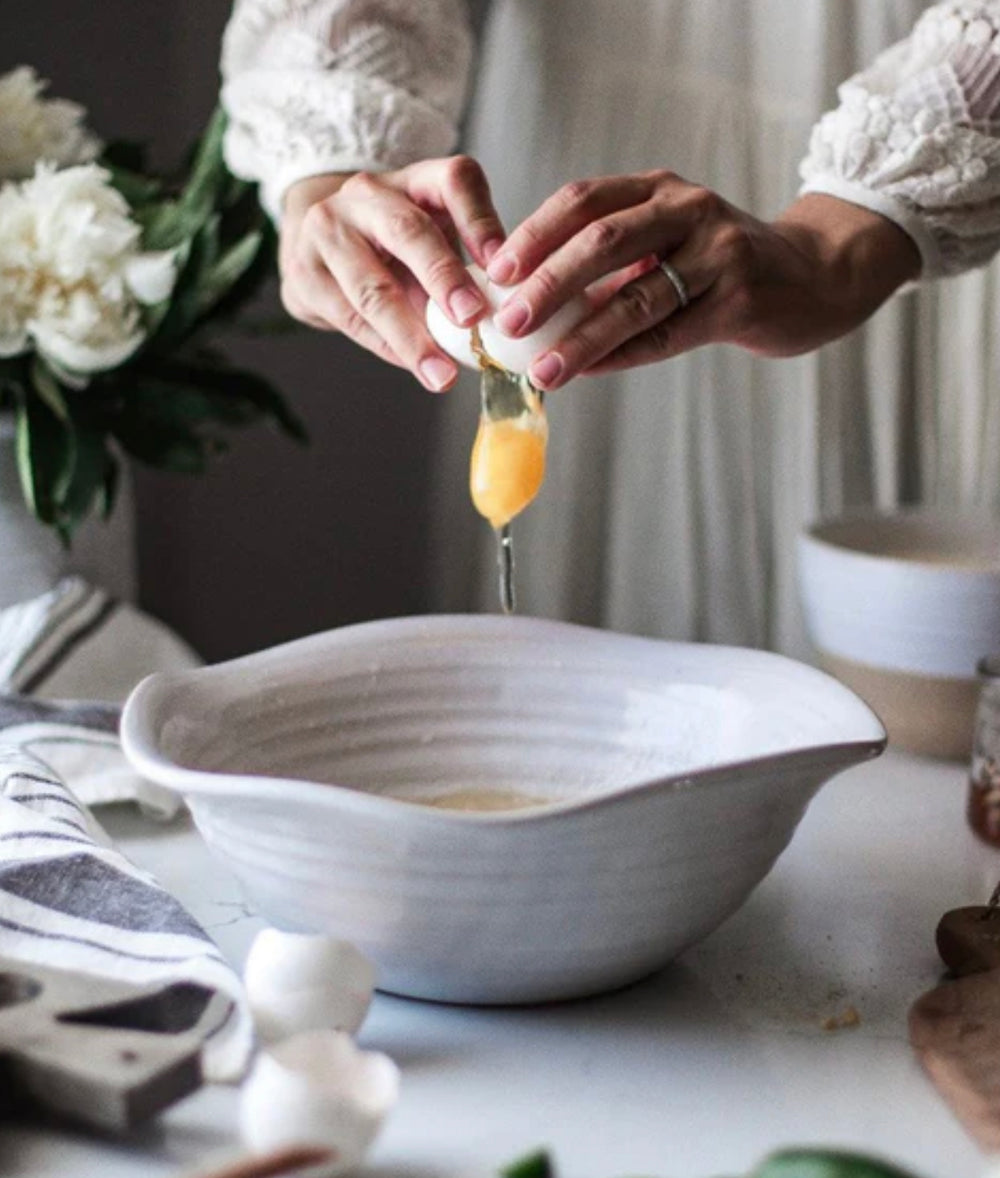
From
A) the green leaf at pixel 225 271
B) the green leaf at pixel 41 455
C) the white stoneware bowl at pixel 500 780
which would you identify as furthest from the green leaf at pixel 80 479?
the white stoneware bowl at pixel 500 780

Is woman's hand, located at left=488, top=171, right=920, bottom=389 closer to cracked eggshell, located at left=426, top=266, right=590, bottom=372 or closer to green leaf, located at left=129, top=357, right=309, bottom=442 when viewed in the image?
cracked eggshell, located at left=426, top=266, right=590, bottom=372

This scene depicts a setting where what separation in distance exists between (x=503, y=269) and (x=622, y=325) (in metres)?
0.06

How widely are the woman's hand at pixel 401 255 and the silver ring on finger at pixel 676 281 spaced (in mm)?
82

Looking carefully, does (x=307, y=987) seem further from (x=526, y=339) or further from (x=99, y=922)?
(x=526, y=339)

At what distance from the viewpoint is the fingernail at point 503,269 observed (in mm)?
753

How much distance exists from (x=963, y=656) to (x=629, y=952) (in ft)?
1.30

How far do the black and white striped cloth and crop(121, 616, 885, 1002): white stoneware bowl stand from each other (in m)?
0.05

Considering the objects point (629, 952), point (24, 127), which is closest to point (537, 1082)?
point (629, 952)

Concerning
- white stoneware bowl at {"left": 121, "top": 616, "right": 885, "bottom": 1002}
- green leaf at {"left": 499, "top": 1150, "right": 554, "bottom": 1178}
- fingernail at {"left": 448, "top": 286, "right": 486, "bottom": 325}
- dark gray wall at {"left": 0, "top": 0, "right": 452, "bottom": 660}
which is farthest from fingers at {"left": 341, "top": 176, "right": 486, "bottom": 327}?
dark gray wall at {"left": 0, "top": 0, "right": 452, "bottom": 660}

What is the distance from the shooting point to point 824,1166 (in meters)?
0.44

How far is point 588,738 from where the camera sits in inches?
31.4

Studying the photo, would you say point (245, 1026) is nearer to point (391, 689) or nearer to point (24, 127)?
point (391, 689)

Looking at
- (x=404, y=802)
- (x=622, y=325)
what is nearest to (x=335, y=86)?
(x=622, y=325)

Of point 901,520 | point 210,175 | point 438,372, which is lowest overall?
point 901,520
